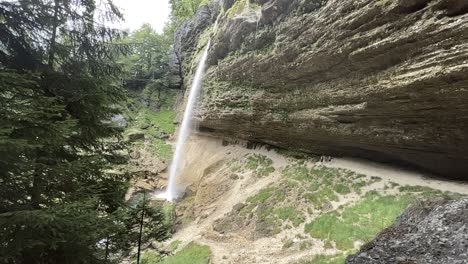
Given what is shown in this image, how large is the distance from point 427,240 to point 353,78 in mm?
8550

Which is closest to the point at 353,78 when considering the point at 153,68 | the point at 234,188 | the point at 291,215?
the point at 291,215

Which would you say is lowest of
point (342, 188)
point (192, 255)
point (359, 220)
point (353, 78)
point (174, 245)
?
point (174, 245)

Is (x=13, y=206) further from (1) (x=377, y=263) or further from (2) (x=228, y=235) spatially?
(2) (x=228, y=235)

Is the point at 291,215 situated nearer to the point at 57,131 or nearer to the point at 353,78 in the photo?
the point at 353,78

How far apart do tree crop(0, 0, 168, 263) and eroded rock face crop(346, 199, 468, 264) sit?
14.8 ft

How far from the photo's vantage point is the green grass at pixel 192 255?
13.7m

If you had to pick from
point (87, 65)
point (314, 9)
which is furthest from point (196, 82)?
point (87, 65)

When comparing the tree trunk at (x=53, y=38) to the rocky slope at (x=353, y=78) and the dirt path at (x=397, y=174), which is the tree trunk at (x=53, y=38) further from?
the dirt path at (x=397, y=174)

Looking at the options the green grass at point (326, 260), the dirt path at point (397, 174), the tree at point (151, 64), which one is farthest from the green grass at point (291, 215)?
the tree at point (151, 64)

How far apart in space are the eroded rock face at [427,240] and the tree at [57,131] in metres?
4.51

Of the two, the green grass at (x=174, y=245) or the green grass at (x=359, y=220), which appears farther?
the green grass at (x=174, y=245)

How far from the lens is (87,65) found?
6836 millimetres

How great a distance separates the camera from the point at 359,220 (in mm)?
12352

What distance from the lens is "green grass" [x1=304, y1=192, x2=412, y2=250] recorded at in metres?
11.5
